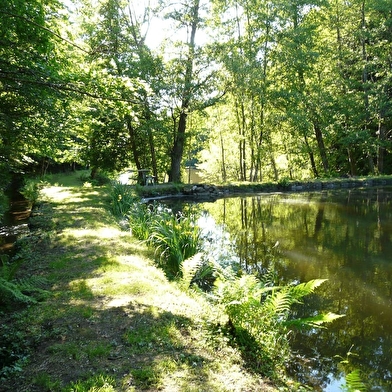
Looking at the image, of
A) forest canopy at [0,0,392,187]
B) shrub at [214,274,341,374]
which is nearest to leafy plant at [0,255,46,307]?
shrub at [214,274,341,374]

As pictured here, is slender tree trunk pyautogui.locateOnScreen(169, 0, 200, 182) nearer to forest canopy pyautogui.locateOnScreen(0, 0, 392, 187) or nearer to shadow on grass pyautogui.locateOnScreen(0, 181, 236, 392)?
forest canopy pyautogui.locateOnScreen(0, 0, 392, 187)

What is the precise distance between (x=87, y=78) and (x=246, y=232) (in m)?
5.54

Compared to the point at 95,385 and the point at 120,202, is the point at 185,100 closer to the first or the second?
the point at 120,202

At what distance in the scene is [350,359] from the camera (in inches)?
131

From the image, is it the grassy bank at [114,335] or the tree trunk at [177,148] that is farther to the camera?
the tree trunk at [177,148]

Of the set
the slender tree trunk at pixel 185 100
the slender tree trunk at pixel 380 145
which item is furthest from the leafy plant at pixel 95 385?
the slender tree trunk at pixel 380 145

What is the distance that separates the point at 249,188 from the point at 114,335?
1473 cm

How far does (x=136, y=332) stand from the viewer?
2.91 m

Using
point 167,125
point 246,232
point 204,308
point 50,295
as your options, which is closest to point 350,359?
point 204,308

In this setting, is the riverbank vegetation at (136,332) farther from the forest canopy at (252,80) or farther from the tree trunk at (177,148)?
the tree trunk at (177,148)

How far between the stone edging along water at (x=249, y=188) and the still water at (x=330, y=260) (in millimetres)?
2448

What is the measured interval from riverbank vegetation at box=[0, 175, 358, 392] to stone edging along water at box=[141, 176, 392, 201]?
10341mm

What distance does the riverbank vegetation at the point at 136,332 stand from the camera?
7.78 feet

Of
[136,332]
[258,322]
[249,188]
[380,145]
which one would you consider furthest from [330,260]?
[380,145]
